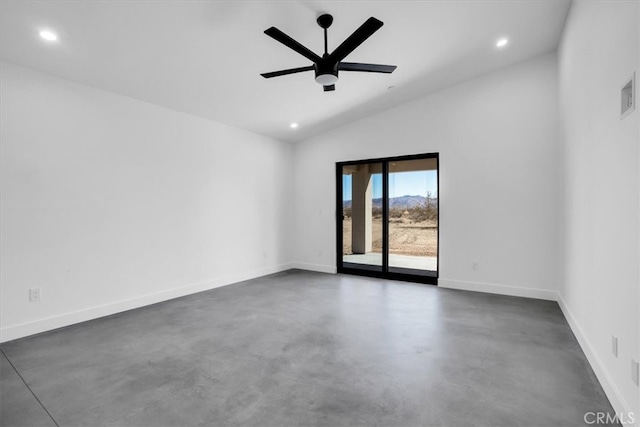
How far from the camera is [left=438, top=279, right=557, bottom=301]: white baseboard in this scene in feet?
14.5

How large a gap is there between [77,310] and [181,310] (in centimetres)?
108

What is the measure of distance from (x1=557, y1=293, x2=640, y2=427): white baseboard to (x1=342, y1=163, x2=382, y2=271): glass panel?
3.22m

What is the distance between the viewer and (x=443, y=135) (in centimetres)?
518

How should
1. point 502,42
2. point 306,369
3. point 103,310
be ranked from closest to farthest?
point 306,369
point 103,310
point 502,42

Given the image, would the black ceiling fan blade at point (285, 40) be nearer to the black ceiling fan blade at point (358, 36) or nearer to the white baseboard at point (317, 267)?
the black ceiling fan blade at point (358, 36)

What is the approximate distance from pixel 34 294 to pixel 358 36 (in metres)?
4.00

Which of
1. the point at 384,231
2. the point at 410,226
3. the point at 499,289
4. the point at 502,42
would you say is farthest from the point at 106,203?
the point at 499,289

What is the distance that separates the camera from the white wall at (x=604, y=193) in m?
1.81

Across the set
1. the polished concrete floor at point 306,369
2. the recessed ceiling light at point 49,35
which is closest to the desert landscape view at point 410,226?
the polished concrete floor at point 306,369

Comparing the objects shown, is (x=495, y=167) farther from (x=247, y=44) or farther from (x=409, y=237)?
(x=247, y=44)

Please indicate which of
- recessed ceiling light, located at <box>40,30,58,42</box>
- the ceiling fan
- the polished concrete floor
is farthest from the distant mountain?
recessed ceiling light, located at <box>40,30,58,42</box>

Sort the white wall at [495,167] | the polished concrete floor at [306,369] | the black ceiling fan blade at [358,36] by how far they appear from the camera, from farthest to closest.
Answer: the white wall at [495,167]
the black ceiling fan blade at [358,36]
the polished concrete floor at [306,369]

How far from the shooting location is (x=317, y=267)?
6527mm

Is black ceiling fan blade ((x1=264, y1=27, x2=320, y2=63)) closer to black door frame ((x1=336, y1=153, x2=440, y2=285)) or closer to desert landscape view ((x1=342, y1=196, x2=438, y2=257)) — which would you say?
black door frame ((x1=336, y1=153, x2=440, y2=285))
